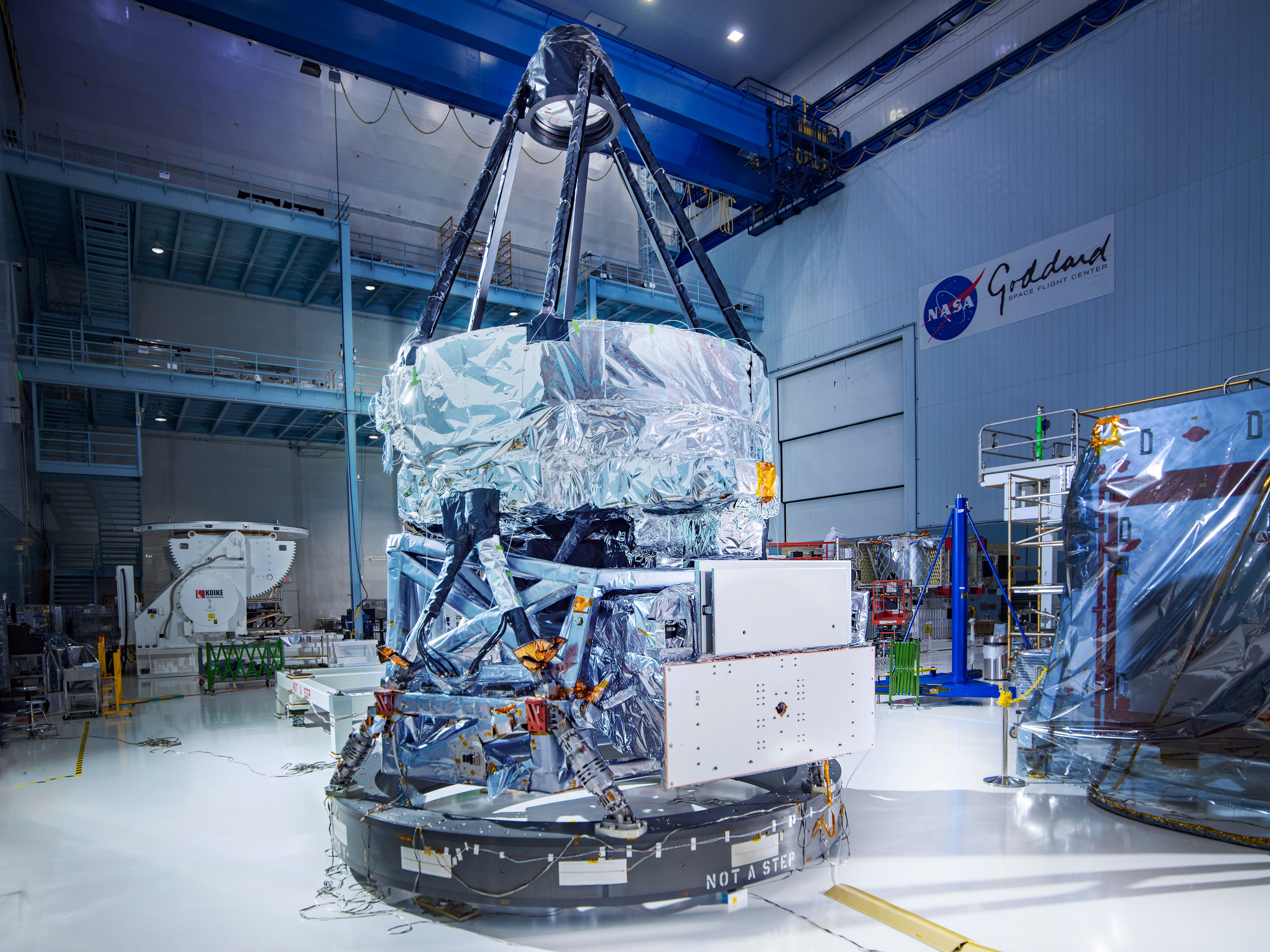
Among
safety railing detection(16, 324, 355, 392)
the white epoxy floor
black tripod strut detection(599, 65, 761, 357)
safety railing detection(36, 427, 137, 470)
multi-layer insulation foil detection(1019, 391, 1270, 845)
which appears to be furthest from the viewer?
safety railing detection(36, 427, 137, 470)

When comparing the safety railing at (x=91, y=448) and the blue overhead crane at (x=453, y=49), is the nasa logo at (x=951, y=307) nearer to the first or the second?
the blue overhead crane at (x=453, y=49)

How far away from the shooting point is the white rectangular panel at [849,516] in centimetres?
1811

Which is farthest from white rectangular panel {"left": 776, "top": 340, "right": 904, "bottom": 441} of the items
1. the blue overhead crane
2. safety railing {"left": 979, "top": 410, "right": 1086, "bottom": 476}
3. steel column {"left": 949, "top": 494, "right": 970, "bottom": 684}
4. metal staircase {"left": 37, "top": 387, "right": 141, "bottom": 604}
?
metal staircase {"left": 37, "top": 387, "right": 141, "bottom": 604}

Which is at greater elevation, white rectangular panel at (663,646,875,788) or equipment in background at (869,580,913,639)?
white rectangular panel at (663,646,875,788)

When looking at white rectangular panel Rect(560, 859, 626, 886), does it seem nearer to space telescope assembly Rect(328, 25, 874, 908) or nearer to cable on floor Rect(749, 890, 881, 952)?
space telescope assembly Rect(328, 25, 874, 908)

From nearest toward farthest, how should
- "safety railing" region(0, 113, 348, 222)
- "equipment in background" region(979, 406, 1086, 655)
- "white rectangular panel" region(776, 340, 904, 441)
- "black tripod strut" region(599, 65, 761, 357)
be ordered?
"black tripod strut" region(599, 65, 761, 357) → "equipment in background" region(979, 406, 1086, 655) → "safety railing" region(0, 113, 348, 222) → "white rectangular panel" region(776, 340, 904, 441)

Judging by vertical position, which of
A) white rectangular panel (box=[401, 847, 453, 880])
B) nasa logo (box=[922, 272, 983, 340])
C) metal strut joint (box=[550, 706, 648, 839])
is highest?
nasa logo (box=[922, 272, 983, 340])

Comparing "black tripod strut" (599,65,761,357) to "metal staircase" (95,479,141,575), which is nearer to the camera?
"black tripod strut" (599,65,761,357)

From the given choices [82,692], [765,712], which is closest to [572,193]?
[765,712]

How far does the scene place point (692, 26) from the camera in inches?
761

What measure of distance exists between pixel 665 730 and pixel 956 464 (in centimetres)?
1440

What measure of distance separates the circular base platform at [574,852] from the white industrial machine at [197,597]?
1108cm

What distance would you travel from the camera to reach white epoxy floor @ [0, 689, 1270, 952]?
3.82 m

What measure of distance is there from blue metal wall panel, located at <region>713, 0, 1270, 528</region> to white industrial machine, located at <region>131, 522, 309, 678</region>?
14.0 metres
